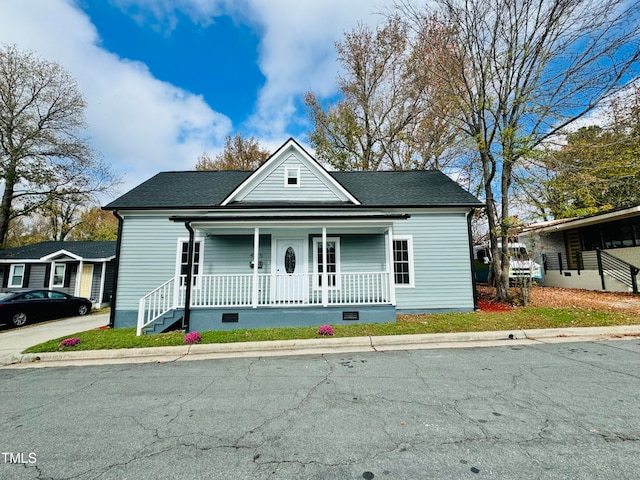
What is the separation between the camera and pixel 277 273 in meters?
9.26

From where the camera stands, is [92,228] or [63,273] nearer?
[63,273]

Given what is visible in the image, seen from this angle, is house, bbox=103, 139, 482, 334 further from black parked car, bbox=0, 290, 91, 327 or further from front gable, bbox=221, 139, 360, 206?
black parked car, bbox=0, 290, 91, 327

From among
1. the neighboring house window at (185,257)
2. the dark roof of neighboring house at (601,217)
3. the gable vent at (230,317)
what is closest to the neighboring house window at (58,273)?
the neighboring house window at (185,257)

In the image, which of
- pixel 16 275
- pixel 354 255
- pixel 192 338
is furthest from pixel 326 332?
pixel 16 275

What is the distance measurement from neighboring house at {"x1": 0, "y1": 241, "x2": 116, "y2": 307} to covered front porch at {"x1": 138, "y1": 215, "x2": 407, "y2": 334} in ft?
33.7

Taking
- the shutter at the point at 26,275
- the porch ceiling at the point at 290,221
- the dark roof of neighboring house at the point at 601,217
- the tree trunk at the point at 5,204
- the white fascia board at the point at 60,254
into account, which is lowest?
the shutter at the point at 26,275

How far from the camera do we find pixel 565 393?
3.83 meters

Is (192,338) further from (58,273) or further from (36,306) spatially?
(58,273)

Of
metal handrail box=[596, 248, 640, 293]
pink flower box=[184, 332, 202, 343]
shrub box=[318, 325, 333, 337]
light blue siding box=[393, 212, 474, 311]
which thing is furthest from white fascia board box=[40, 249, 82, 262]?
metal handrail box=[596, 248, 640, 293]

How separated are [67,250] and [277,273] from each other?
16.3 metres

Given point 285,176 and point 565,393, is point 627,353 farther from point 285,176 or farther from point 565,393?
point 285,176

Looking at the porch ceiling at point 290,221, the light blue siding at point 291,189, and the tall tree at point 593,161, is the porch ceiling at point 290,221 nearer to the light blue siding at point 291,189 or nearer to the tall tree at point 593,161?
the light blue siding at point 291,189

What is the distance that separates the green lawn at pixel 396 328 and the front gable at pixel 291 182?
5101mm

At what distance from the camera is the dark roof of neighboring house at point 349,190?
10.9m
